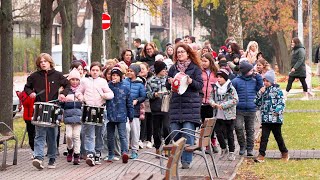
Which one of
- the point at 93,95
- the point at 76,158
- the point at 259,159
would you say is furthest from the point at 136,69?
the point at 259,159

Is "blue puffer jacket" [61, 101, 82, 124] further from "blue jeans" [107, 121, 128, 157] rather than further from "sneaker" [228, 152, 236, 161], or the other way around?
"sneaker" [228, 152, 236, 161]

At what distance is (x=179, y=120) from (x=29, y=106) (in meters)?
4.05

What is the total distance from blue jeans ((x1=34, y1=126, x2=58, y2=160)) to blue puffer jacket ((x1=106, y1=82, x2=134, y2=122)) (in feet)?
3.65

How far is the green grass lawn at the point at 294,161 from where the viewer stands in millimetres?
15180

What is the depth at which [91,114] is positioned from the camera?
1711cm

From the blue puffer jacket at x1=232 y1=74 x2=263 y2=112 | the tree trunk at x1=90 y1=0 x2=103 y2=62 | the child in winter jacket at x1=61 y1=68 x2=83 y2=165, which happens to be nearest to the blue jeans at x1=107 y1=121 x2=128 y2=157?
the child in winter jacket at x1=61 y1=68 x2=83 y2=165

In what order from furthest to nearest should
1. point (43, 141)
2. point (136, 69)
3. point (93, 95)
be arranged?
point (136, 69)
point (93, 95)
point (43, 141)

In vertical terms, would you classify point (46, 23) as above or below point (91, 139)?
above

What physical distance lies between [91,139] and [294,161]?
339 cm

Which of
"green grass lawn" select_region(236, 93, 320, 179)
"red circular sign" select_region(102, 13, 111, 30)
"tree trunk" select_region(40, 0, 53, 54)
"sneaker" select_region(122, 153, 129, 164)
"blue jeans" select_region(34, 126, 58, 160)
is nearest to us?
"green grass lawn" select_region(236, 93, 320, 179)

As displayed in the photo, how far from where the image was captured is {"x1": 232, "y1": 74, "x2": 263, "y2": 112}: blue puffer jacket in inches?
716

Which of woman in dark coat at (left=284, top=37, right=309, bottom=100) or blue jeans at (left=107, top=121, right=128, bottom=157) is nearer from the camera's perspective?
blue jeans at (left=107, top=121, right=128, bottom=157)

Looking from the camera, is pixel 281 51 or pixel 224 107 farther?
pixel 281 51

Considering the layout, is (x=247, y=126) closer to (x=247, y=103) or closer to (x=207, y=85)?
(x=247, y=103)
